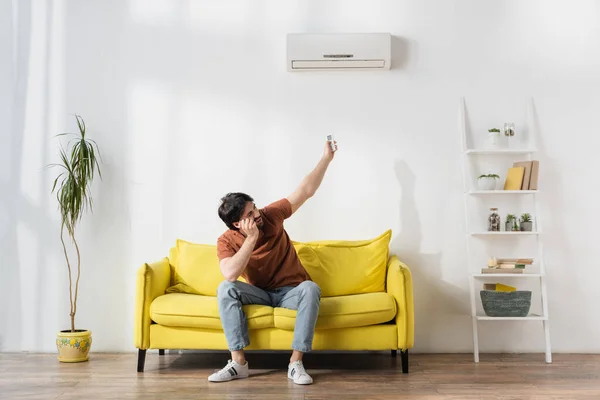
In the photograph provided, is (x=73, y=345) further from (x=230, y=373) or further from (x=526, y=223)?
(x=526, y=223)

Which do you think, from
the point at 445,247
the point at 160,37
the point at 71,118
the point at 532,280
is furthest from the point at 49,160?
the point at 532,280

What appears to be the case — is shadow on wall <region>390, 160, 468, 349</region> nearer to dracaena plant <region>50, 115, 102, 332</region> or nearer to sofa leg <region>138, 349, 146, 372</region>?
sofa leg <region>138, 349, 146, 372</region>

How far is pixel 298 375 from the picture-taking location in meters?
3.37

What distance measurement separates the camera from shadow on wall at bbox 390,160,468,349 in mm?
4328

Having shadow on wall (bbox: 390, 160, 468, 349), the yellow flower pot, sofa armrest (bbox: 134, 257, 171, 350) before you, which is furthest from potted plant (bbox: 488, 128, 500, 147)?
the yellow flower pot

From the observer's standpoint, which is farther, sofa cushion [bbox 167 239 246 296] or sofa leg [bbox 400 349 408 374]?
sofa cushion [bbox 167 239 246 296]

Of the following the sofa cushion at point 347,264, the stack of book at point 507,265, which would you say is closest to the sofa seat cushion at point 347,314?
the sofa cushion at point 347,264

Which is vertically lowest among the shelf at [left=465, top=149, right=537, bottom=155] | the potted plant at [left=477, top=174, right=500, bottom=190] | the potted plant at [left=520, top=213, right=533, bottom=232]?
the potted plant at [left=520, top=213, right=533, bottom=232]

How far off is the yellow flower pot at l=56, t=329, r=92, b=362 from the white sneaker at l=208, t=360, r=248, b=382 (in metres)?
1.05

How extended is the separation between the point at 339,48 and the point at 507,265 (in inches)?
72.2

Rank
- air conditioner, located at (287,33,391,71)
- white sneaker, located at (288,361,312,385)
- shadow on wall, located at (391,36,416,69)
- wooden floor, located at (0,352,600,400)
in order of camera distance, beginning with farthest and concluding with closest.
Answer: shadow on wall, located at (391,36,416,69)
air conditioner, located at (287,33,391,71)
white sneaker, located at (288,361,312,385)
wooden floor, located at (0,352,600,400)

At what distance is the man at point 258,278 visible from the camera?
3.43 metres

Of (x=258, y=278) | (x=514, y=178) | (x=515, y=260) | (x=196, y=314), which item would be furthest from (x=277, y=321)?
(x=514, y=178)

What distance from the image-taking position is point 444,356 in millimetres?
4180
